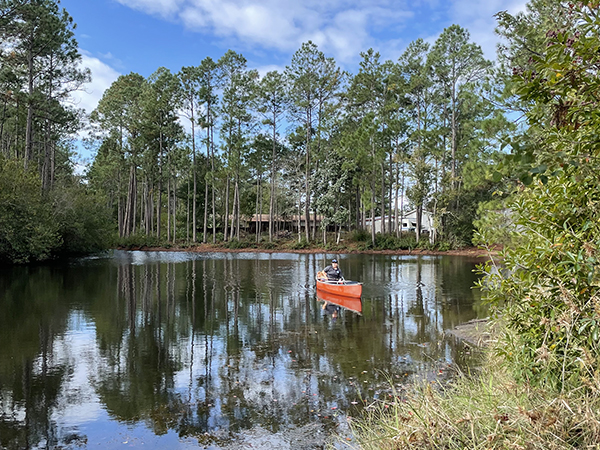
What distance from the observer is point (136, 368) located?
8.54m

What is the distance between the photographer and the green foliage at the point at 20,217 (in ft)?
78.4

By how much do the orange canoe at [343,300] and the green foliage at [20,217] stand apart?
1690 cm

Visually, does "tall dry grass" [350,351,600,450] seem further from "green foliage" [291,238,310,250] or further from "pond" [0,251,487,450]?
"green foliage" [291,238,310,250]

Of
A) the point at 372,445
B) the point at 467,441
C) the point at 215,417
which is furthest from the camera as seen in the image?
the point at 215,417

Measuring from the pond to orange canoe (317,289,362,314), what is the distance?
1.06 ft

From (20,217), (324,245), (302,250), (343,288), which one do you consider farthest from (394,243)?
(20,217)

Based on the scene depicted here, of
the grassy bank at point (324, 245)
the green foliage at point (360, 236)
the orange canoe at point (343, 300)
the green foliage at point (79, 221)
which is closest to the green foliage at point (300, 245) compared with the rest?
the grassy bank at point (324, 245)

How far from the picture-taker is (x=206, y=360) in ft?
29.7

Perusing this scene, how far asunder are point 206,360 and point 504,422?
22.5ft

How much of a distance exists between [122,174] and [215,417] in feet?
194

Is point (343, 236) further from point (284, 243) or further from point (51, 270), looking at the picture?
point (51, 270)

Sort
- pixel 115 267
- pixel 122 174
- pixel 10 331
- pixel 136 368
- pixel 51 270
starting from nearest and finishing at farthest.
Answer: pixel 136 368 < pixel 10 331 < pixel 51 270 < pixel 115 267 < pixel 122 174

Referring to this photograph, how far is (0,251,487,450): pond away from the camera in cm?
604

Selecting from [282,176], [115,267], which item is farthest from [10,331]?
[282,176]
